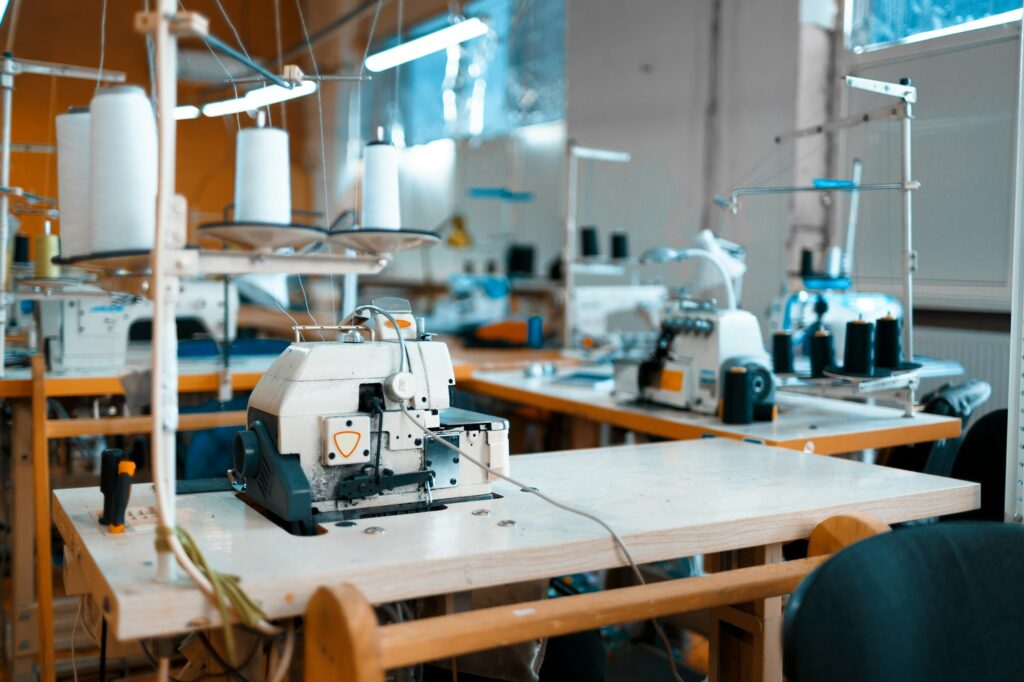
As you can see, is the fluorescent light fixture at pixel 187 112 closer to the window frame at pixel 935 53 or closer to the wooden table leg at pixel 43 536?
the wooden table leg at pixel 43 536

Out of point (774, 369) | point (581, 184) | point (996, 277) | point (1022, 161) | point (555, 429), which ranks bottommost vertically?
point (555, 429)

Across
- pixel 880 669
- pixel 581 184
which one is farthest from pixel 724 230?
pixel 880 669

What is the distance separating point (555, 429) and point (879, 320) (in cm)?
163

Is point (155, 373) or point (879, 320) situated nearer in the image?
point (155, 373)

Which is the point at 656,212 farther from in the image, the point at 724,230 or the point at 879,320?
the point at 879,320

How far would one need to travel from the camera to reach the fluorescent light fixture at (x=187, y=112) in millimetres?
1629

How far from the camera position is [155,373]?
106 cm

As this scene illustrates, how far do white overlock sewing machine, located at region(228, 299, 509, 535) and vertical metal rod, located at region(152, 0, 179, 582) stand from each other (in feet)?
0.78

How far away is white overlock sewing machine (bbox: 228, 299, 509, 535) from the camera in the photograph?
1346 millimetres

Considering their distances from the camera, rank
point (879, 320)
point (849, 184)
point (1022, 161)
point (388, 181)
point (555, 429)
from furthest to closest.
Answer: point (555, 429) < point (849, 184) < point (879, 320) < point (1022, 161) < point (388, 181)

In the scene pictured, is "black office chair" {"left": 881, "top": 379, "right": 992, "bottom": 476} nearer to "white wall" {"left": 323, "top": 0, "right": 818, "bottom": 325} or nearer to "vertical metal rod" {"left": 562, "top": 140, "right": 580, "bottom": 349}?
"white wall" {"left": 323, "top": 0, "right": 818, "bottom": 325}

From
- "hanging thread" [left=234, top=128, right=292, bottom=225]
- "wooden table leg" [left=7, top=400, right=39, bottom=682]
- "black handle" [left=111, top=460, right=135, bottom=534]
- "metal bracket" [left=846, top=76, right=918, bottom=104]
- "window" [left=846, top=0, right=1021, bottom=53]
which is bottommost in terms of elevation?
"wooden table leg" [left=7, top=400, right=39, bottom=682]

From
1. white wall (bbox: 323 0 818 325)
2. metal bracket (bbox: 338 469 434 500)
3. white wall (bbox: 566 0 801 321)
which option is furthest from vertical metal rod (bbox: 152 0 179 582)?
white wall (bbox: 566 0 801 321)

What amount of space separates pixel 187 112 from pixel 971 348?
9.61 ft
